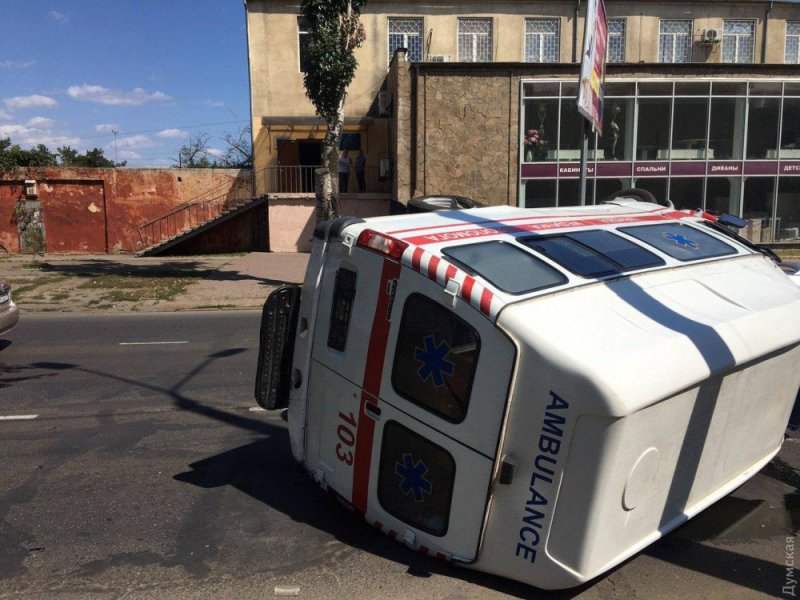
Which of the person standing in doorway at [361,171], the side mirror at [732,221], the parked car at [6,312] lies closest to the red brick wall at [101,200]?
the person standing in doorway at [361,171]

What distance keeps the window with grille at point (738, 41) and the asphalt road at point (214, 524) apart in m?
29.2

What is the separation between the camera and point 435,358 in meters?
3.59

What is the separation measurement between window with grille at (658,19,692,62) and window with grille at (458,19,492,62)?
24.4 feet

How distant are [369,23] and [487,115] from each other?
27.9ft

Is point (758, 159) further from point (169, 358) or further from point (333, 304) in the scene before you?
point (333, 304)

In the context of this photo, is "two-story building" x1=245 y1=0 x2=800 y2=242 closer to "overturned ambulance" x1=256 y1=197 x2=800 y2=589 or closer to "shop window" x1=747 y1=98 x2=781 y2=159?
"shop window" x1=747 y1=98 x2=781 y2=159

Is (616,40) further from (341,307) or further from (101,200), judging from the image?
(341,307)

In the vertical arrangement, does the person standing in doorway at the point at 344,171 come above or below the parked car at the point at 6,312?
above

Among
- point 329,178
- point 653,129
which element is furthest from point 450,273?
point 653,129

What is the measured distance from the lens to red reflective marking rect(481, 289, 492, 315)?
10.7 ft

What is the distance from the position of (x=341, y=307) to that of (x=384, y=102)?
24.2m

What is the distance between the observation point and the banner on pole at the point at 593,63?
463 inches

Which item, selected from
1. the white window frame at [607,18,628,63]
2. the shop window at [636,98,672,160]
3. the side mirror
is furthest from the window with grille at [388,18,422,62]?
the side mirror

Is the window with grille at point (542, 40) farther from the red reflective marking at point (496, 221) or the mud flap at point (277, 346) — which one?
the mud flap at point (277, 346)
